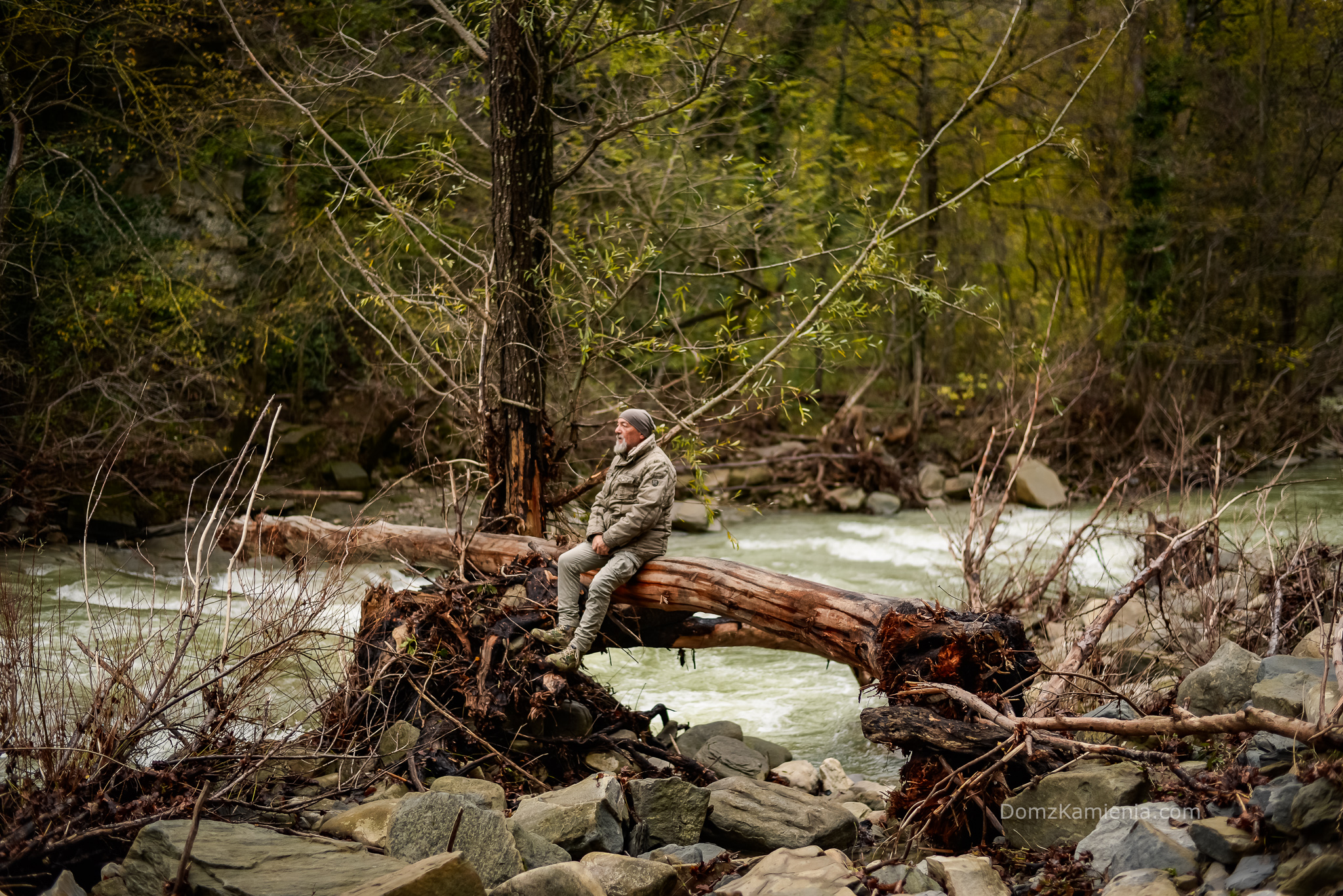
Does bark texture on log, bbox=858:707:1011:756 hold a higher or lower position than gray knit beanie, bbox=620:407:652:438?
lower

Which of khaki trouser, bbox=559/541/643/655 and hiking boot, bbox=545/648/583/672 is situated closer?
hiking boot, bbox=545/648/583/672

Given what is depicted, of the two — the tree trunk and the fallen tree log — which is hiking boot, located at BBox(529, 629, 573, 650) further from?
the tree trunk

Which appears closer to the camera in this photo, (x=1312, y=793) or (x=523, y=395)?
(x=1312, y=793)

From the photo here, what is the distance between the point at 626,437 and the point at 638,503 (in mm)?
453

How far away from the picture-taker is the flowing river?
7422 millimetres

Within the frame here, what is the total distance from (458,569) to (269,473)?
10.3m

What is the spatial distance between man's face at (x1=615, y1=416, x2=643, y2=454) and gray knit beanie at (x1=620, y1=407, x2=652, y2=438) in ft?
0.06

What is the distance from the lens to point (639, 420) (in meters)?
6.56

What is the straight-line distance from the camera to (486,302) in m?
7.87

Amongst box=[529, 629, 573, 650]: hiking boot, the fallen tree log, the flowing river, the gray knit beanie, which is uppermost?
the gray knit beanie

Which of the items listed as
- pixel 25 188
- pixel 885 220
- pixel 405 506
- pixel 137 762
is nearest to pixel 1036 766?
pixel 885 220

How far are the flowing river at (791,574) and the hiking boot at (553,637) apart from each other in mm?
775

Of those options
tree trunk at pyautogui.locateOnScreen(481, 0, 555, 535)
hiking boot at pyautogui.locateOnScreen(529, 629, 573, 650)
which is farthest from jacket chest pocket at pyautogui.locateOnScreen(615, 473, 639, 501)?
tree trunk at pyautogui.locateOnScreen(481, 0, 555, 535)

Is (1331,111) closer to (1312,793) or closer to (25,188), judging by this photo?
(1312,793)
